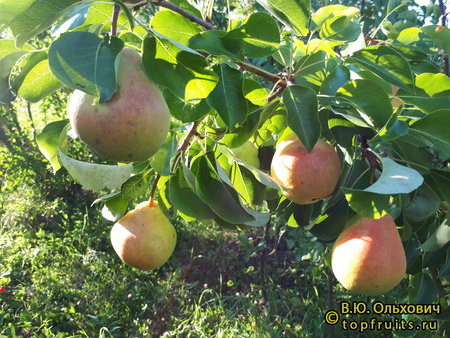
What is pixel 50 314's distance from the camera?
2484 millimetres

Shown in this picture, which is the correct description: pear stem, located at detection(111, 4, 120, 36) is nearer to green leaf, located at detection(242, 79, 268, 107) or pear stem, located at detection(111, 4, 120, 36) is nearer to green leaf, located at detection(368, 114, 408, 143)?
green leaf, located at detection(242, 79, 268, 107)

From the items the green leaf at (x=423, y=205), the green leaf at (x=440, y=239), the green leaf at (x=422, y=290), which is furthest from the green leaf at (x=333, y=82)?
the green leaf at (x=422, y=290)

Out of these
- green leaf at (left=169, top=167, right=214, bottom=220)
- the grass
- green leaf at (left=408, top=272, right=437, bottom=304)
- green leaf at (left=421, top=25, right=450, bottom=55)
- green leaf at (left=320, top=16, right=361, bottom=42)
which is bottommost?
the grass

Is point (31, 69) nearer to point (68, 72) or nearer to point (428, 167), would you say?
point (68, 72)

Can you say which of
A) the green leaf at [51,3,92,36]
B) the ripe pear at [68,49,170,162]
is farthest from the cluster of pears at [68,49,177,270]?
the green leaf at [51,3,92,36]

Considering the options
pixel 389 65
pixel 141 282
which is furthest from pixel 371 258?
pixel 141 282

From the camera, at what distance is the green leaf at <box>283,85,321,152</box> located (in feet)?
2.46

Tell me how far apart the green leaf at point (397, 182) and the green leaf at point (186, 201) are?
0.39 m

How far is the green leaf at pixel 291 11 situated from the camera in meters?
0.69

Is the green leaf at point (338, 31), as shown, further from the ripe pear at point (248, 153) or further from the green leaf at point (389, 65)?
the ripe pear at point (248, 153)

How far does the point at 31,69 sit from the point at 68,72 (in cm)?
23

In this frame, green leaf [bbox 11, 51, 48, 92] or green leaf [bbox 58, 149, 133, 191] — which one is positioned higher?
green leaf [bbox 11, 51, 48, 92]

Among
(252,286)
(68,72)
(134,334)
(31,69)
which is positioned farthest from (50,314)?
(68,72)

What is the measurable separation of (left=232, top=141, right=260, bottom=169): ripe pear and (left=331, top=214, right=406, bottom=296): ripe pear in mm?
311
